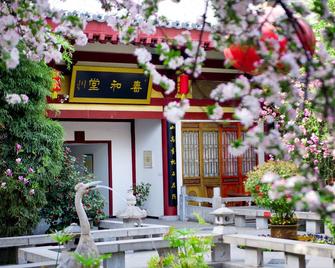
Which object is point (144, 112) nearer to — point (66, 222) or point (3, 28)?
point (66, 222)

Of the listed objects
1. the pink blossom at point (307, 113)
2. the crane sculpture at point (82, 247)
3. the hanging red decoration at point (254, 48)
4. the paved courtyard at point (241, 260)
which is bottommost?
the paved courtyard at point (241, 260)

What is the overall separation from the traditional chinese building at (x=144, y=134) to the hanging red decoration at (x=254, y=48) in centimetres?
1015

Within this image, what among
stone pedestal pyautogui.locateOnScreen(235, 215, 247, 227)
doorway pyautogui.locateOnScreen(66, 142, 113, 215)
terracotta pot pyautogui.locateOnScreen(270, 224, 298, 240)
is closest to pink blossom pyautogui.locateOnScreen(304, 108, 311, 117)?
terracotta pot pyautogui.locateOnScreen(270, 224, 298, 240)

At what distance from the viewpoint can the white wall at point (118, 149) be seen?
15266 millimetres

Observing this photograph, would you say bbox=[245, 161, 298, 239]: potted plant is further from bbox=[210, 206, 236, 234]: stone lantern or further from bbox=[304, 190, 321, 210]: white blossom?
bbox=[304, 190, 321, 210]: white blossom

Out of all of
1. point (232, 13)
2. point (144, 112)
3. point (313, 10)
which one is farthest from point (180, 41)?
point (144, 112)

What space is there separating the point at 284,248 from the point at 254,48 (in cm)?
492

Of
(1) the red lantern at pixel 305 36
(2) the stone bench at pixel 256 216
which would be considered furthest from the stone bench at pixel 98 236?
(1) the red lantern at pixel 305 36

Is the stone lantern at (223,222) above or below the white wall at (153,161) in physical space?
below

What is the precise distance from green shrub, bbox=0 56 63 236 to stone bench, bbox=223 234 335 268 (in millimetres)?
2962

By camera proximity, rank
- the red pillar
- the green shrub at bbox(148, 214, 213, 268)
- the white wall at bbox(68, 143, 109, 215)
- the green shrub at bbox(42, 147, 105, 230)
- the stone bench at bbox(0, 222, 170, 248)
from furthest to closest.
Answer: the white wall at bbox(68, 143, 109, 215)
the red pillar
the green shrub at bbox(42, 147, 105, 230)
the stone bench at bbox(0, 222, 170, 248)
the green shrub at bbox(148, 214, 213, 268)

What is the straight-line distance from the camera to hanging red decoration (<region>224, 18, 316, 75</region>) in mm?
3031

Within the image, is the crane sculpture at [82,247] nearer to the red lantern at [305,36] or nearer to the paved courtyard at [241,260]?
the paved courtyard at [241,260]

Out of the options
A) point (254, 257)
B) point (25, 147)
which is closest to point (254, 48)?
point (254, 257)
